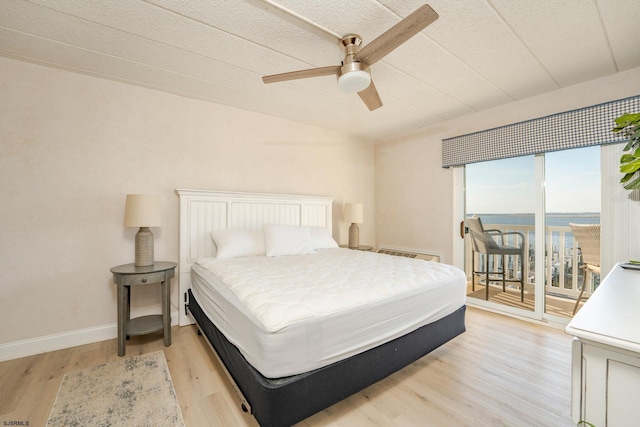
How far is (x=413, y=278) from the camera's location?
1959 mm

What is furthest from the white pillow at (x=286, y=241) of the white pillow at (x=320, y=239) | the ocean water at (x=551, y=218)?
the ocean water at (x=551, y=218)

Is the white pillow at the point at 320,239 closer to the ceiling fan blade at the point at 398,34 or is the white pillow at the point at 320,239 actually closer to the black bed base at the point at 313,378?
the black bed base at the point at 313,378

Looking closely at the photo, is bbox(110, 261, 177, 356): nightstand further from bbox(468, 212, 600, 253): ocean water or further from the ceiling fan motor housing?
bbox(468, 212, 600, 253): ocean water

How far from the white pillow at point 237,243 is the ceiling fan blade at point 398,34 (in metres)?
2.05

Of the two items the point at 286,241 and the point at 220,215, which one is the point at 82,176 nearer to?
the point at 220,215

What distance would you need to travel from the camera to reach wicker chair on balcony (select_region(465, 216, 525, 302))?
314cm

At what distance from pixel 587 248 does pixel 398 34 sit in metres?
2.91

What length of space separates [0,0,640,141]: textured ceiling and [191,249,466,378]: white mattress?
1717 mm

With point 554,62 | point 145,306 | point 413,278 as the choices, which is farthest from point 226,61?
point 554,62

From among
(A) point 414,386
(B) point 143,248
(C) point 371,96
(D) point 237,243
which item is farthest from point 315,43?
(A) point 414,386

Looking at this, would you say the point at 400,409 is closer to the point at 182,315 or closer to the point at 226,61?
the point at 182,315

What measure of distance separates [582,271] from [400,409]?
8.66 ft

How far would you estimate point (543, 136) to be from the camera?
277 cm

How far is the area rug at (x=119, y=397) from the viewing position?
146cm
